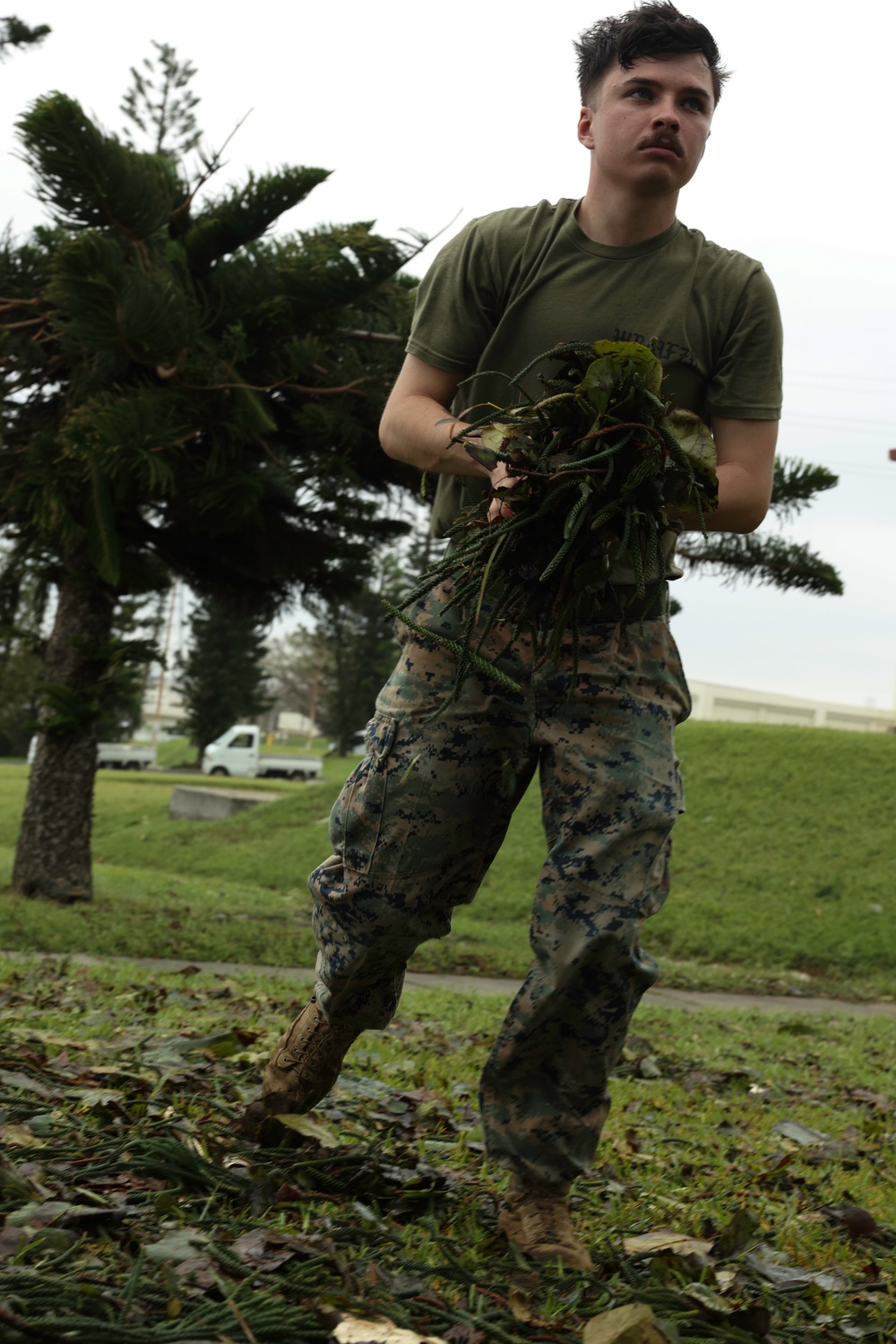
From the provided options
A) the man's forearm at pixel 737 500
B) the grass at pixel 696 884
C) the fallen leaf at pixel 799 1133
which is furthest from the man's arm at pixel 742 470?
the grass at pixel 696 884

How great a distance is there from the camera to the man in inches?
100

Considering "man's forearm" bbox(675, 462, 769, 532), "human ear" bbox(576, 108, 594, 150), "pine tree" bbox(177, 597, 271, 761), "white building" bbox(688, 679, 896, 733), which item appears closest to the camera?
"man's forearm" bbox(675, 462, 769, 532)

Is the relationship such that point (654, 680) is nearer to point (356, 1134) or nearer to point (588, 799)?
point (588, 799)

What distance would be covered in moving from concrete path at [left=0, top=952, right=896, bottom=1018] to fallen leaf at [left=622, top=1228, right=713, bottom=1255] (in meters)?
4.10

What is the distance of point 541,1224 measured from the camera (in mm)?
2518

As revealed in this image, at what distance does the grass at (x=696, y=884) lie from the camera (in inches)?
331

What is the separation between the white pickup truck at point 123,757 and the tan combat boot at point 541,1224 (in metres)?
38.7

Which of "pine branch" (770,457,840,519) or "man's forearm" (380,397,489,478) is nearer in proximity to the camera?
"man's forearm" (380,397,489,478)

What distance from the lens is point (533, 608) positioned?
2.54 m

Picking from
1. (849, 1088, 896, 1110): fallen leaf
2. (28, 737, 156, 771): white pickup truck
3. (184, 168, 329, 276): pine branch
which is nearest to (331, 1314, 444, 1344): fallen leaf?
(849, 1088, 896, 1110): fallen leaf

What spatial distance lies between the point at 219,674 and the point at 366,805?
32676 mm

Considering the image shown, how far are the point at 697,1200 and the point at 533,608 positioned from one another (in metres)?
1.59

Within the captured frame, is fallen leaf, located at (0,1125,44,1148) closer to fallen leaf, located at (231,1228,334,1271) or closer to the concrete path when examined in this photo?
fallen leaf, located at (231,1228,334,1271)

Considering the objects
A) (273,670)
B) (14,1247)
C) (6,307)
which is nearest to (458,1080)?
(14,1247)
